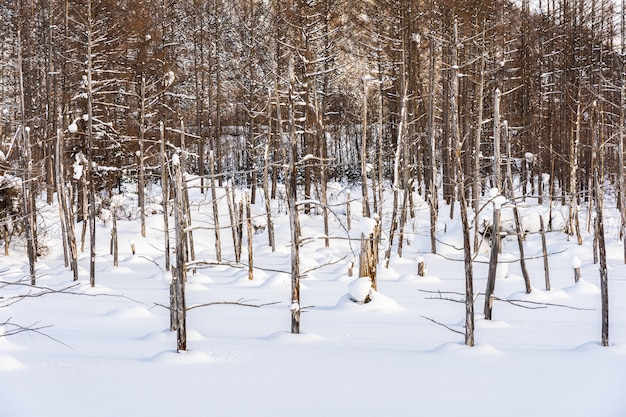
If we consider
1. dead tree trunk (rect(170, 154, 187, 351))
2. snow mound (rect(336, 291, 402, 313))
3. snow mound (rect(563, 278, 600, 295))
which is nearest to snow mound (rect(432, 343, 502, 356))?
snow mound (rect(336, 291, 402, 313))

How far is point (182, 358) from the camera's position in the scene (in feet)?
20.2

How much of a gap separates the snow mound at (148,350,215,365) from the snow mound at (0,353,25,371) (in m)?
1.45

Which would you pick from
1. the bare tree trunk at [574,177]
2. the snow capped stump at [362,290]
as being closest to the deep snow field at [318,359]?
the snow capped stump at [362,290]

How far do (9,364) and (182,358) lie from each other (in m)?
1.94

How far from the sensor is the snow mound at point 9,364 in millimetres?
5957

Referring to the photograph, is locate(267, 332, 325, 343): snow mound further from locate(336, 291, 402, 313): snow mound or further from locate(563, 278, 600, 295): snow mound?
locate(563, 278, 600, 295): snow mound

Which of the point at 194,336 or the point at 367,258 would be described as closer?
the point at 194,336

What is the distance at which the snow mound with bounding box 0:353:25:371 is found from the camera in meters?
5.96

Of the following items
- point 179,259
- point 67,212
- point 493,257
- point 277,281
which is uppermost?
point 67,212

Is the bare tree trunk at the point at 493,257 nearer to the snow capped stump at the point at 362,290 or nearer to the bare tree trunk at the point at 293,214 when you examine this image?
the snow capped stump at the point at 362,290

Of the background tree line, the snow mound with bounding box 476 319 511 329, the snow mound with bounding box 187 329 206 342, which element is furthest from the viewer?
the background tree line

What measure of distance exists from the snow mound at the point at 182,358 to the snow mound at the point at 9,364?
145 cm

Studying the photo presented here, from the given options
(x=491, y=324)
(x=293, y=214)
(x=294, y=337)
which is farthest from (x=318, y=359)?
(x=491, y=324)

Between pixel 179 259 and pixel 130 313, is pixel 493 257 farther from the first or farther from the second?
pixel 130 313
